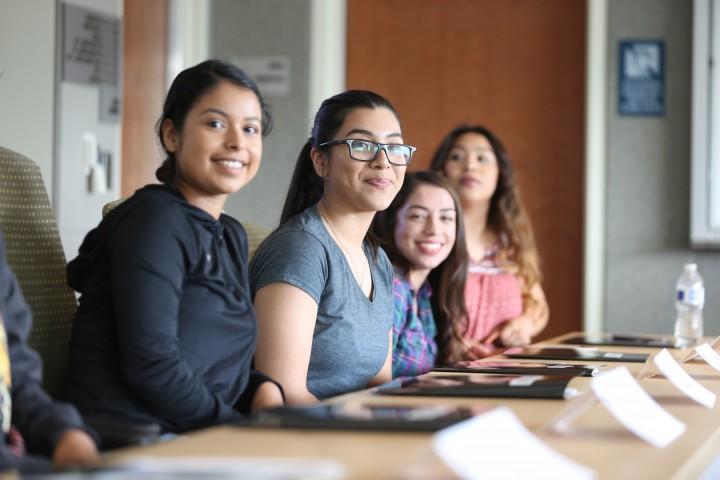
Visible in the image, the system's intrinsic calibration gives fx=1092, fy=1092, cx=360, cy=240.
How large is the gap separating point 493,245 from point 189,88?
1767mm

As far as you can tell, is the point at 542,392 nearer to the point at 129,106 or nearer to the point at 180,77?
the point at 180,77

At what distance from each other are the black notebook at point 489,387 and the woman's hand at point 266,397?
0.26 meters

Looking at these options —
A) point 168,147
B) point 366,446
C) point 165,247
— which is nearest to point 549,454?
point 366,446

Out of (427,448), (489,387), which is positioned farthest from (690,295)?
(427,448)

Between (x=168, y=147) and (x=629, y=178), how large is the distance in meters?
3.19

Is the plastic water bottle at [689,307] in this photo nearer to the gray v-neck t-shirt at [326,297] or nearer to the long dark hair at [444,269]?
the long dark hair at [444,269]

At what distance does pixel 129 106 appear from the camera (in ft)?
16.1

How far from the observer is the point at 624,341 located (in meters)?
3.05

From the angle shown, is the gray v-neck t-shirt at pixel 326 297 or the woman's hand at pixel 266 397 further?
the gray v-neck t-shirt at pixel 326 297

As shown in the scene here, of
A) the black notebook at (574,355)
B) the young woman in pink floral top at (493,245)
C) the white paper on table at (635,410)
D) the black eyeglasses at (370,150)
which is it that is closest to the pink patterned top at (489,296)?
the young woman in pink floral top at (493,245)

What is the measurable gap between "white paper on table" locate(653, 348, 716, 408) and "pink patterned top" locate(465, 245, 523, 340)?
1268mm

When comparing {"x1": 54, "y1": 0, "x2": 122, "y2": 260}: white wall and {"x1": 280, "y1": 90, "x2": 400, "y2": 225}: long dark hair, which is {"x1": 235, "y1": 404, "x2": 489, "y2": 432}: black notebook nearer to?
{"x1": 280, "y1": 90, "x2": 400, "y2": 225}: long dark hair

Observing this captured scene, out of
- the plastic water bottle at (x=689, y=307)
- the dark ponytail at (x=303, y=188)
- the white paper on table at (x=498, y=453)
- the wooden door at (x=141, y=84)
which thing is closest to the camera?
the white paper on table at (x=498, y=453)

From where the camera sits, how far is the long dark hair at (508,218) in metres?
3.51
